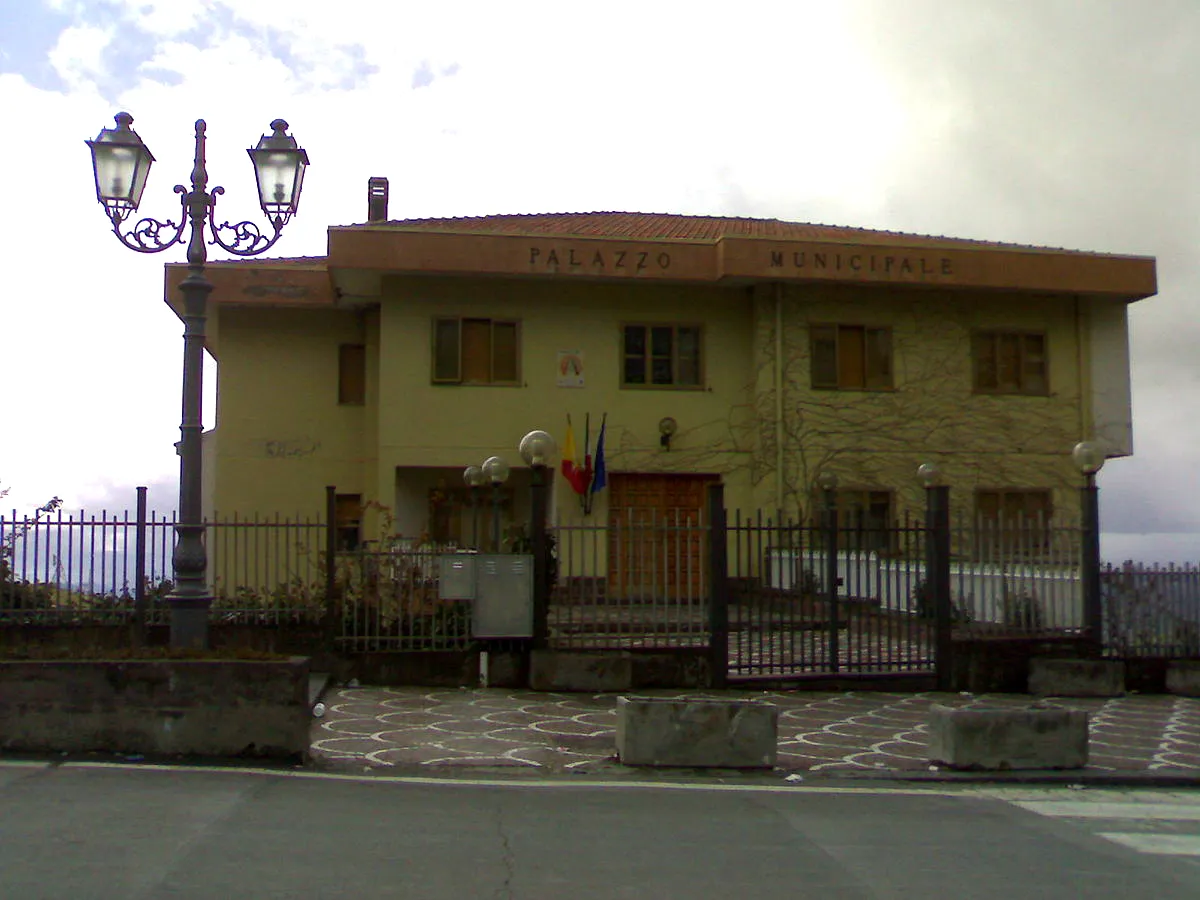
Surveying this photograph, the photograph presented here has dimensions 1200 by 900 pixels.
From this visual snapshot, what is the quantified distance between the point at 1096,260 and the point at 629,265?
9249 mm

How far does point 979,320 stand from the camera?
1005 inches

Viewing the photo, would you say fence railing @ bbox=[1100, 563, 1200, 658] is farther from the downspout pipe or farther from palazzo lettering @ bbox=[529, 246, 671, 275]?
palazzo lettering @ bbox=[529, 246, 671, 275]

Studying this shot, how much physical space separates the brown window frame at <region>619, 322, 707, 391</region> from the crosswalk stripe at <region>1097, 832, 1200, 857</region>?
17.1 metres

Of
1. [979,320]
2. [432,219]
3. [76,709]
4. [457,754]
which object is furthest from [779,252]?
[76,709]

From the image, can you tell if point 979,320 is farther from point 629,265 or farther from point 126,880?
point 126,880

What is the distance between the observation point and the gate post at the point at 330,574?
1434 cm

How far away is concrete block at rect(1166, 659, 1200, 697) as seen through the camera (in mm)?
15609

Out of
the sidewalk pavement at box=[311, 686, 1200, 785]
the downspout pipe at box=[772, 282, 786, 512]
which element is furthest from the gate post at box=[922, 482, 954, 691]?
the downspout pipe at box=[772, 282, 786, 512]

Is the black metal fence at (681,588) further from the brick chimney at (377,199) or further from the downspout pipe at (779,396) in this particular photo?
the brick chimney at (377,199)

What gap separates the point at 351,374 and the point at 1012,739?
1815cm


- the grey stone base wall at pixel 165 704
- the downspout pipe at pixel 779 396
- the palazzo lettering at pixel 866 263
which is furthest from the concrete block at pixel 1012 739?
the palazzo lettering at pixel 866 263

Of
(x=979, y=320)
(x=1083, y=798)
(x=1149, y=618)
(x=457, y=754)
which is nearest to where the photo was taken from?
(x=1083, y=798)

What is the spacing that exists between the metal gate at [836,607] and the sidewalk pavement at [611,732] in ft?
1.39

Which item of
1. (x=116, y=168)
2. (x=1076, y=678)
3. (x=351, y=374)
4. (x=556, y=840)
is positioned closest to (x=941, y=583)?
(x=1076, y=678)
